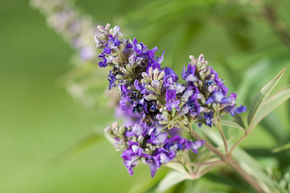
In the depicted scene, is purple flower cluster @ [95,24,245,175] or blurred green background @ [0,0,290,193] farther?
blurred green background @ [0,0,290,193]

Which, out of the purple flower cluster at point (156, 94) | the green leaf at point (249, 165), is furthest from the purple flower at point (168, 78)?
the green leaf at point (249, 165)

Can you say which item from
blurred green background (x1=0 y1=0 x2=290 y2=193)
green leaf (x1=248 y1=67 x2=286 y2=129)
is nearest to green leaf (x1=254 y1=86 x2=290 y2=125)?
green leaf (x1=248 y1=67 x2=286 y2=129)

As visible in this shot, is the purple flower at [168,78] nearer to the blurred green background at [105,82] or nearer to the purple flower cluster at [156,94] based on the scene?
the purple flower cluster at [156,94]

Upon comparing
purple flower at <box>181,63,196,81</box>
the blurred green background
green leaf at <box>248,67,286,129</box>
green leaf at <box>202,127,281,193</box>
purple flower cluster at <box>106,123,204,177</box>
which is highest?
the blurred green background

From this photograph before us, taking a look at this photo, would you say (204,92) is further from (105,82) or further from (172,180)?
(105,82)

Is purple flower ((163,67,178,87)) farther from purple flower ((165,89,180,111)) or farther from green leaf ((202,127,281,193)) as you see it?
green leaf ((202,127,281,193))

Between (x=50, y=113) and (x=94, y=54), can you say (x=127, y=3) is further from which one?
(x=50, y=113)
